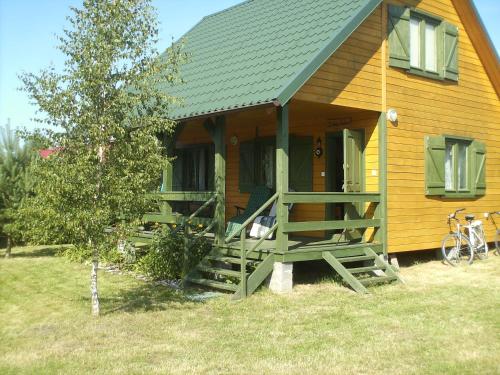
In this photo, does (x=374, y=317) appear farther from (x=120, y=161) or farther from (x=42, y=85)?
(x=42, y=85)

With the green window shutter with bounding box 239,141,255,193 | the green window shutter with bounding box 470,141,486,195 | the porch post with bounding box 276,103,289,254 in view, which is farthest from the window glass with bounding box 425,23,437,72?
the porch post with bounding box 276,103,289,254

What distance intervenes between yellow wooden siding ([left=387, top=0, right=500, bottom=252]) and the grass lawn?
160cm

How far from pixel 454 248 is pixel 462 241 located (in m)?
0.41

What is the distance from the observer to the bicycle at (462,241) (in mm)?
11516

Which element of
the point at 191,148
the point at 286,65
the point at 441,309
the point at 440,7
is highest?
the point at 440,7

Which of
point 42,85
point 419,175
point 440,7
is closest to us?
point 42,85

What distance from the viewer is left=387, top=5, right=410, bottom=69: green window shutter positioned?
34.7ft

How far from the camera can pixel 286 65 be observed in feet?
29.4

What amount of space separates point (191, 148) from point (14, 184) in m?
4.49

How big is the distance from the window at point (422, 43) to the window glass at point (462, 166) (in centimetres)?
157

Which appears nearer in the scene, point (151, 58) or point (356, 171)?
point (151, 58)

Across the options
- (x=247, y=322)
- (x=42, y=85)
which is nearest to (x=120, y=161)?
(x=42, y=85)

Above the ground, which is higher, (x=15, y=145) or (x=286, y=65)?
(x=286, y=65)

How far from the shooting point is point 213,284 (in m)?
8.84
